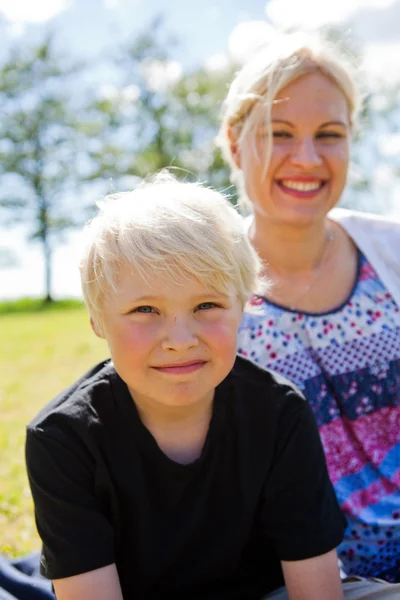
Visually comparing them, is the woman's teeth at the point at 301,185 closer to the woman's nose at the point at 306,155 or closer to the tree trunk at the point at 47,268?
the woman's nose at the point at 306,155

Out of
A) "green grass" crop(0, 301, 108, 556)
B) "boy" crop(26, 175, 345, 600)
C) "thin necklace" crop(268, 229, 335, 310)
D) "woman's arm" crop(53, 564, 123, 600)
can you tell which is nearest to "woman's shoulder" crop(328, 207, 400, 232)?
"thin necklace" crop(268, 229, 335, 310)

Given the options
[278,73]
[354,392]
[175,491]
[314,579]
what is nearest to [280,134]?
[278,73]

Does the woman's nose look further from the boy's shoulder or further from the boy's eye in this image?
the boy's shoulder

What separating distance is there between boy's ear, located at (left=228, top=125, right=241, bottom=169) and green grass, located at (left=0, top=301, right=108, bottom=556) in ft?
6.46

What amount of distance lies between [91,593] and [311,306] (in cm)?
134

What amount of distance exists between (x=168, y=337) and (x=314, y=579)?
0.81 m

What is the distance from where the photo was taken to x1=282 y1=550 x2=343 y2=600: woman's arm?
1960 millimetres

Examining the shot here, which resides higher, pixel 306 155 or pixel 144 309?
pixel 306 155

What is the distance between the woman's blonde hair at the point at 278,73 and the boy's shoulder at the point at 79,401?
1.07m

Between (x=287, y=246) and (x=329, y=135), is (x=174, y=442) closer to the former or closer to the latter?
(x=287, y=246)

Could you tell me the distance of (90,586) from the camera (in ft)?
6.05

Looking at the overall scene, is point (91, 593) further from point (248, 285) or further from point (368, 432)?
point (368, 432)

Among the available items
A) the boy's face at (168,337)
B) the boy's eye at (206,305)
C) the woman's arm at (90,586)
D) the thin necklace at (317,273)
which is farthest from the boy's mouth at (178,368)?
the thin necklace at (317,273)

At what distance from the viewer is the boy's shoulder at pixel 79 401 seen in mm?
1913
